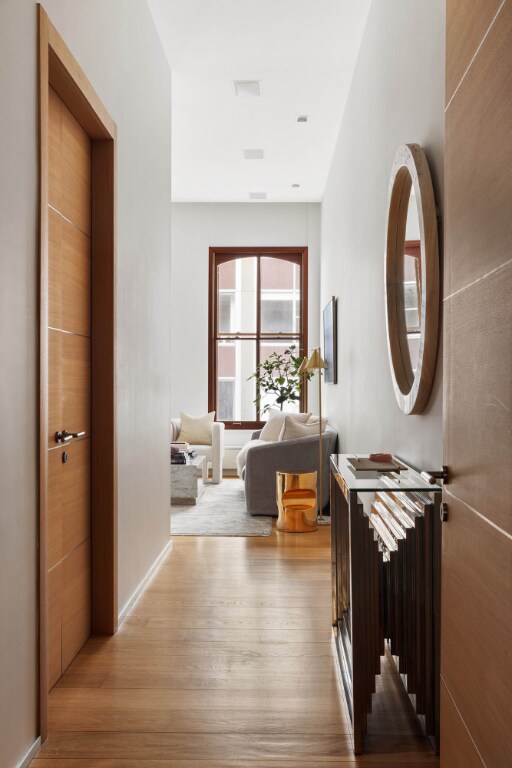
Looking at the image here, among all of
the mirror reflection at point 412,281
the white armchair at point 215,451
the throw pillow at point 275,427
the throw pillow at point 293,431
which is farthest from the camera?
the white armchair at point 215,451

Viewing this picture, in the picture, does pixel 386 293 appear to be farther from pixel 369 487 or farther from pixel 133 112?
pixel 133 112

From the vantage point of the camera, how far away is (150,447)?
3.77m

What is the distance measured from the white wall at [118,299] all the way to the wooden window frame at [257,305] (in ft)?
12.6

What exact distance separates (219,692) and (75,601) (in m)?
0.75

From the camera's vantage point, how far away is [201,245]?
8.27m

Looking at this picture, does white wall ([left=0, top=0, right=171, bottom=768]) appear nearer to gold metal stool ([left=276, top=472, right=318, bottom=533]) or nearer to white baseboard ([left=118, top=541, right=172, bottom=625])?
white baseboard ([left=118, top=541, right=172, bottom=625])

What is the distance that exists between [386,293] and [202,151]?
12.9 ft

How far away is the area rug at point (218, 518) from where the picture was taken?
4883mm

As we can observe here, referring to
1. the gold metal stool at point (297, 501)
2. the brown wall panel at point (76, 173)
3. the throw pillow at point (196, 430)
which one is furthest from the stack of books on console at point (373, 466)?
the throw pillow at point (196, 430)

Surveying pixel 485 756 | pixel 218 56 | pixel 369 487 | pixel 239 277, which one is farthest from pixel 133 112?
pixel 239 277

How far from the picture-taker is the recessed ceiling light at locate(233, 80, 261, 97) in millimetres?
4773

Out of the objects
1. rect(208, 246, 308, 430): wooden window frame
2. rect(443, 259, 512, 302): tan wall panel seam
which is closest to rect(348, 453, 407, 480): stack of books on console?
rect(443, 259, 512, 302): tan wall panel seam

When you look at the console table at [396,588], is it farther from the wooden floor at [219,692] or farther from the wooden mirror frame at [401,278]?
the wooden mirror frame at [401,278]

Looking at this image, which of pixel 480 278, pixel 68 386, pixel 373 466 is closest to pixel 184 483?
pixel 68 386
